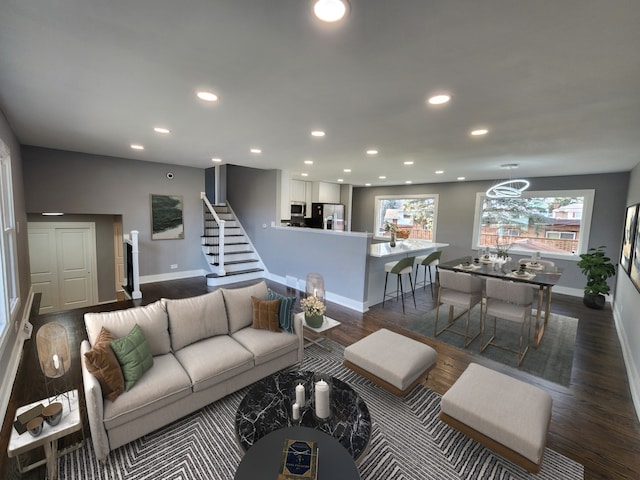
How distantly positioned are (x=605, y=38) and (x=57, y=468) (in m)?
4.06

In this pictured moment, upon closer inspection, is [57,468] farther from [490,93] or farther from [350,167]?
[350,167]

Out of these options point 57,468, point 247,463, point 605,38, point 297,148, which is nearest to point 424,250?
point 297,148

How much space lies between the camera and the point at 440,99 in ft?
7.27

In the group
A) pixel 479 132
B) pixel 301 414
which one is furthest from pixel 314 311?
pixel 479 132

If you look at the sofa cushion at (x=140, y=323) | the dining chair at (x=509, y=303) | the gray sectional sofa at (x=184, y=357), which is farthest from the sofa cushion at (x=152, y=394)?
the dining chair at (x=509, y=303)

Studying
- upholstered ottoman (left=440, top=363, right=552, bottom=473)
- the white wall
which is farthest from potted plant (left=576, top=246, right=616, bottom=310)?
upholstered ottoman (left=440, top=363, right=552, bottom=473)

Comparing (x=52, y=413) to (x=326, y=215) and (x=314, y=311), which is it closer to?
(x=314, y=311)

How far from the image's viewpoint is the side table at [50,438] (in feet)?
5.00

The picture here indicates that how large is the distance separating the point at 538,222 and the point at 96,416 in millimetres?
8176

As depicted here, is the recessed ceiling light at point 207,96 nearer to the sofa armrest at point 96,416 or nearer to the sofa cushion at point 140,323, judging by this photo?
the sofa cushion at point 140,323

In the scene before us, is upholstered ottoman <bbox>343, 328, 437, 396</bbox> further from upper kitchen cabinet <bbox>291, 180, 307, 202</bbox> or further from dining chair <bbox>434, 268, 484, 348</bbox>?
upper kitchen cabinet <bbox>291, 180, 307, 202</bbox>

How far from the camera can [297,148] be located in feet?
13.6

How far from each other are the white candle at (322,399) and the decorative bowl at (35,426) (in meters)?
1.62

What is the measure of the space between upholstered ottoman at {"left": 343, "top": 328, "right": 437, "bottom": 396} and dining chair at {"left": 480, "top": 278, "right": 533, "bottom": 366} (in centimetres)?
139
